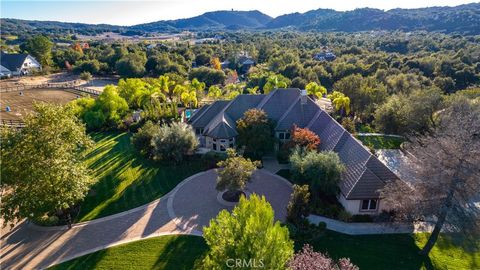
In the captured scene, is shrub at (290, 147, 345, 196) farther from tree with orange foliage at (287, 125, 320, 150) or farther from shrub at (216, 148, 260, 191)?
shrub at (216, 148, 260, 191)

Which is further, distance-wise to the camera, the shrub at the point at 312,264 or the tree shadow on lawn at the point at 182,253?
the tree shadow on lawn at the point at 182,253

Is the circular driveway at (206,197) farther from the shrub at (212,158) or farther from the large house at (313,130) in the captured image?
the large house at (313,130)

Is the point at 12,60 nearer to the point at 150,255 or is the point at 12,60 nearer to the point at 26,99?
the point at 26,99

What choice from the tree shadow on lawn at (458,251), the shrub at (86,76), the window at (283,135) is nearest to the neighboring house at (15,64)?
the shrub at (86,76)

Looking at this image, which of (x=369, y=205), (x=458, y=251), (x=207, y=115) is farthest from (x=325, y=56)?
(x=458, y=251)

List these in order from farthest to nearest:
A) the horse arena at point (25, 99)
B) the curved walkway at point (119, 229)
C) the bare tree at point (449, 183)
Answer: the horse arena at point (25, 99), the curved walkway at point (119, 229), the bare tree at point (449, 183)

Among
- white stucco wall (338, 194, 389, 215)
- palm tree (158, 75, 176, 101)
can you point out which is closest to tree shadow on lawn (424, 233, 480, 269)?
white stucco wall (338, 194, 389, 215)

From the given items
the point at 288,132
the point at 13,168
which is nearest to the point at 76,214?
the point at 13,168
